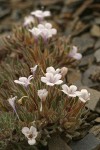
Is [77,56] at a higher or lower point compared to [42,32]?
lower

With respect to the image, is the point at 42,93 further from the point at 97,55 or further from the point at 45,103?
the point at 97,55

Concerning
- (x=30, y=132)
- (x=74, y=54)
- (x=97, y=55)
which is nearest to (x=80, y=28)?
(x=97, y=55)

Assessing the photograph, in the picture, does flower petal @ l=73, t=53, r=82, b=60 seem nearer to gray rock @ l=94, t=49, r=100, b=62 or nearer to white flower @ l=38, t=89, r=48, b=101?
gray rock @ l=94, t=49, r=100, b=62

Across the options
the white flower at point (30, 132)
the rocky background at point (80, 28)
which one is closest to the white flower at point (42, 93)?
the white flower at point (30, 132)

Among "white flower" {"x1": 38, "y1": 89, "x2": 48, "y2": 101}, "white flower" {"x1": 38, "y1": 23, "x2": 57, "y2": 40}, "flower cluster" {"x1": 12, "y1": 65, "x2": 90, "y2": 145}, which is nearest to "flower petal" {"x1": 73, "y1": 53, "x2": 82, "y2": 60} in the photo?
"white flower" {"x1": 38, "y1": 23, "x2": 57, "y2": 40}

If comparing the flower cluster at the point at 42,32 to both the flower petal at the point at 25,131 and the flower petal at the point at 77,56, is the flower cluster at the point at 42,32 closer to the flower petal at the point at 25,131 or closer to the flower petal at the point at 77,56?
the flower petal at the point at 77,56

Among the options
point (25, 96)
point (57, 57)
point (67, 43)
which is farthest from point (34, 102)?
point (67, 43)
